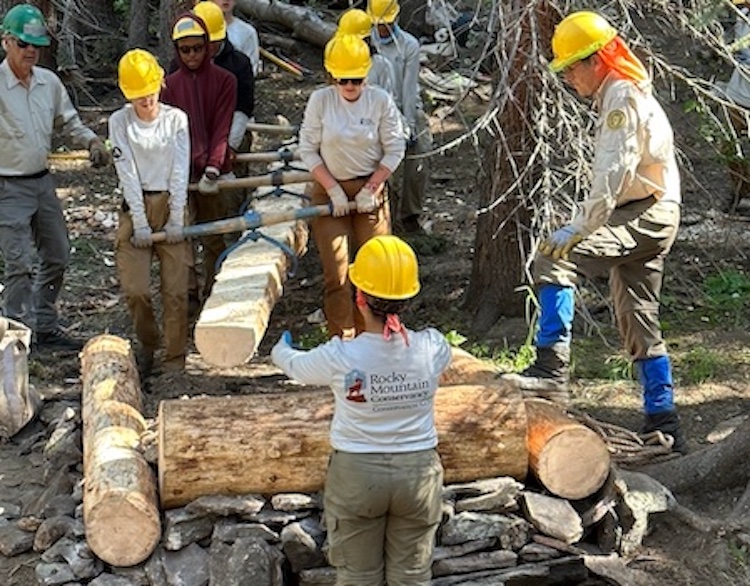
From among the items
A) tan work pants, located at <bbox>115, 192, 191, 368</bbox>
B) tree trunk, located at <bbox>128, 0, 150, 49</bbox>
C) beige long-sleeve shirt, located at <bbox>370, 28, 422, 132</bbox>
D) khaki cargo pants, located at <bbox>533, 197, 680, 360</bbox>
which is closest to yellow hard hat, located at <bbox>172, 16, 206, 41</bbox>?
tan work pants, located at <bbox>115, 192, 191, 368</bbox>

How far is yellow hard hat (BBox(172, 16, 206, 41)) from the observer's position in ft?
24.7

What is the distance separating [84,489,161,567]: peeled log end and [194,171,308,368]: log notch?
118 centimetres

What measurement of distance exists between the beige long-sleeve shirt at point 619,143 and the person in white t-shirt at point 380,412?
1353 mm

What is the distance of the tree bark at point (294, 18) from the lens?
50.6 feet

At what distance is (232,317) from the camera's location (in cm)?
610

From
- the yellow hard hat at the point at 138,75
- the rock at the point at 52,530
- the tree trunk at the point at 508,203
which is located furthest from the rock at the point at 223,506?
the yellow hard hat at the point at 138,75

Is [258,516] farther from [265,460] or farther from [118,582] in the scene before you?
[118,582]

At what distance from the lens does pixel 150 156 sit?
6949mm

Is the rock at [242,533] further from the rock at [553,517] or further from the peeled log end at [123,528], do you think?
the rock at [553,517]

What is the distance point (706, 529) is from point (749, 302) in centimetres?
375

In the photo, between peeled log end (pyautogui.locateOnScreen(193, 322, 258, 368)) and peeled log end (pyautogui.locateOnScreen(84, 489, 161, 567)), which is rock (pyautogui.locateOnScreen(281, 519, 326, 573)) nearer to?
peeled log end (pyautogui.locateOnScreen(84, 489, 161, 567))

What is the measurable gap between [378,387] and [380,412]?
0.35ft

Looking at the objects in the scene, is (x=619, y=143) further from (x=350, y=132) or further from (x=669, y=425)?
(x=350, y=132)

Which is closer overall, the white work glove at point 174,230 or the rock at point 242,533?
the rock at point 242,533
